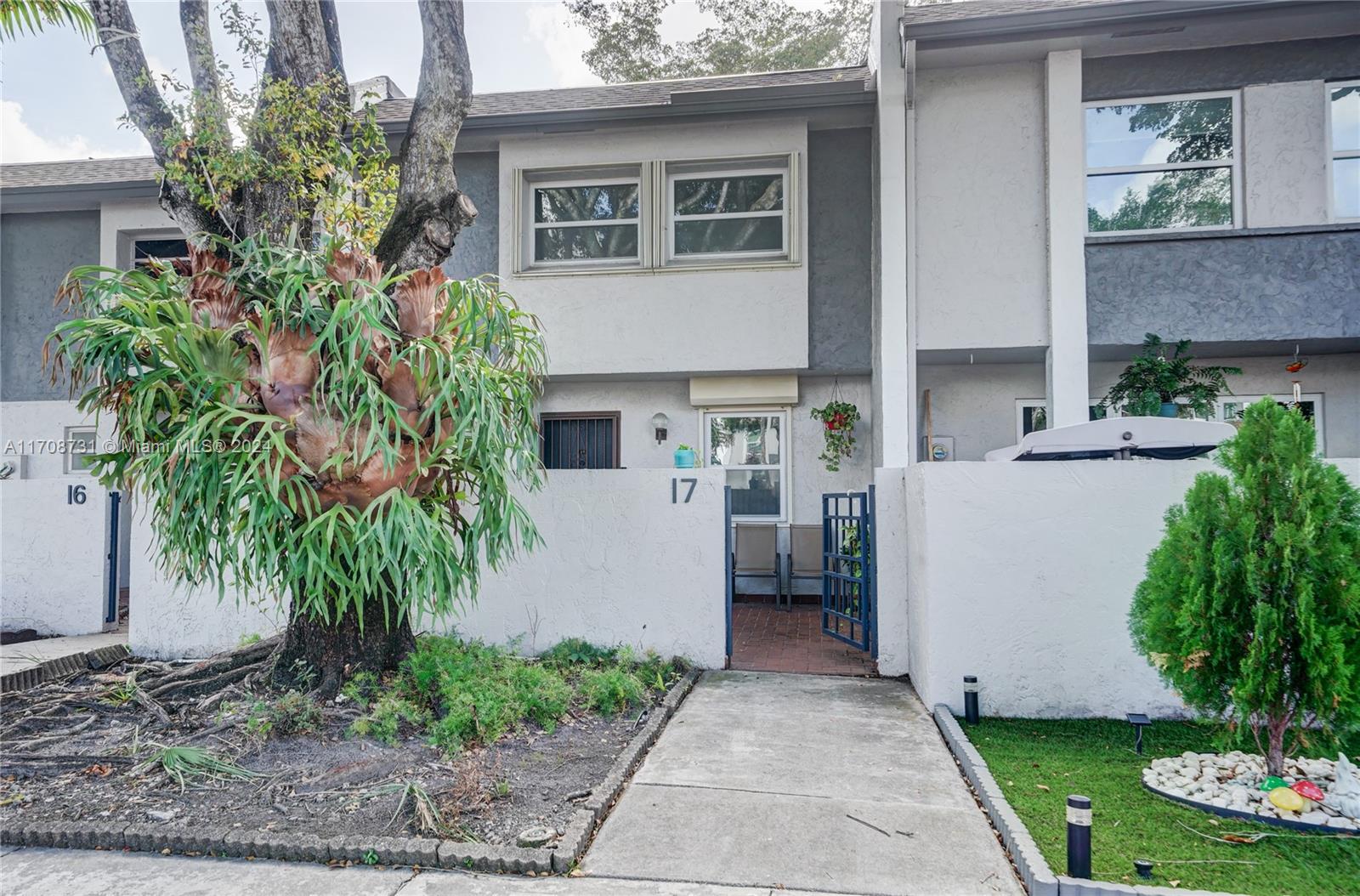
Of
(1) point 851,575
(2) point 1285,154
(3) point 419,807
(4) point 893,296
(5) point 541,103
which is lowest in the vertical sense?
(3) point 419,807

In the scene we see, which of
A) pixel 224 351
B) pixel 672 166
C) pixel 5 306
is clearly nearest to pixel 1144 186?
pixel 672 166

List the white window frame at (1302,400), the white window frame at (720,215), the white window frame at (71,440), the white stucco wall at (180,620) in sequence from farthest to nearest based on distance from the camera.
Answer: the white window frame at (71,440) < the white window frame at (720,215) < the white window frame at (1302,400) < the white stucco wall at (180,620)

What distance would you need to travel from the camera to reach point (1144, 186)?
9258mm

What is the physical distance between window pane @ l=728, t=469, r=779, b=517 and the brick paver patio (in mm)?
1517

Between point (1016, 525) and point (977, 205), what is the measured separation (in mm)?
4987

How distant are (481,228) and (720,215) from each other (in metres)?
3.44

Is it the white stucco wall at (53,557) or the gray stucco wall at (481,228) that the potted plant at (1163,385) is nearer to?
the gray stucco wall at (481,228)

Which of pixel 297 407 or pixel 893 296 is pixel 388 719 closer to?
pixel 297 407

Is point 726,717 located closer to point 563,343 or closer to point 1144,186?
point 563,343

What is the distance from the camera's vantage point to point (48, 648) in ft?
24.6

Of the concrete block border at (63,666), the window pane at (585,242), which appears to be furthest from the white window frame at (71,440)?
the window pane at (585,242)

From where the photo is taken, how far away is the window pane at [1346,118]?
8.84m

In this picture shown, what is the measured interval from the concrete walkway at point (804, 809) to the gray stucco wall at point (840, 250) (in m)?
5.45

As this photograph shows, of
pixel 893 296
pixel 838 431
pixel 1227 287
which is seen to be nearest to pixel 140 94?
pixel 893 296
